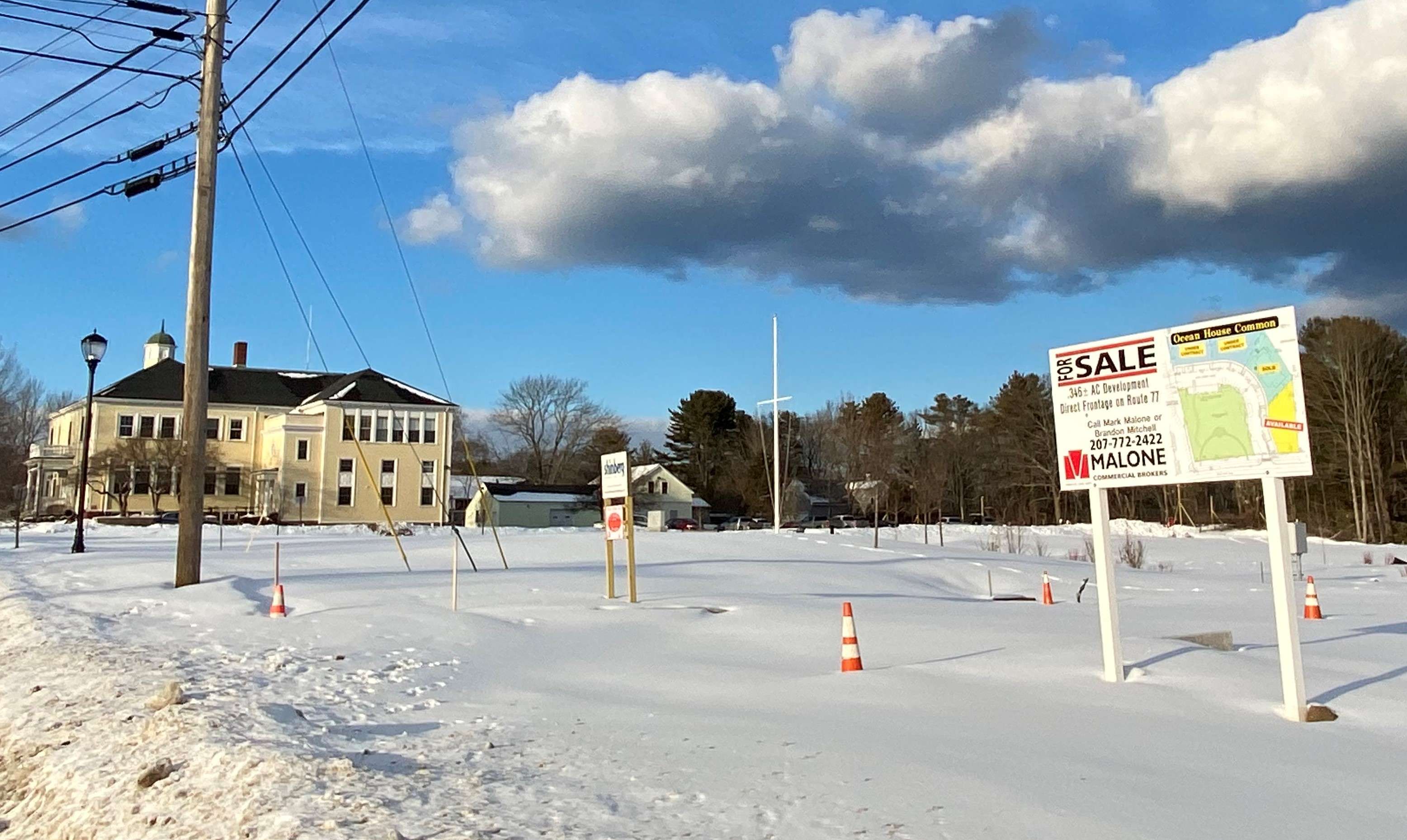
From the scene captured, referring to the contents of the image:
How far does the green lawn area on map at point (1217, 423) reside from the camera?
9750 millimetres

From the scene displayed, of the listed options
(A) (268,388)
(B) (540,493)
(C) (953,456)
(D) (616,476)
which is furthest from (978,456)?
(D) (616,476)

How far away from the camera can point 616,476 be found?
18.0 metres

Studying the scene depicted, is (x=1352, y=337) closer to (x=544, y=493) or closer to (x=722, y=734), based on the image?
(x=544, y=493)

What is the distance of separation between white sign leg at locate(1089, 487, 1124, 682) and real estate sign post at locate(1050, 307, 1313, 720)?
0.02 m

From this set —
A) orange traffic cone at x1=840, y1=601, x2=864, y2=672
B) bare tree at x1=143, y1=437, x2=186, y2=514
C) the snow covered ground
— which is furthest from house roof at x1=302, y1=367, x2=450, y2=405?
orange traffic cone at x1=840, y1=601, x2=864, y2=672

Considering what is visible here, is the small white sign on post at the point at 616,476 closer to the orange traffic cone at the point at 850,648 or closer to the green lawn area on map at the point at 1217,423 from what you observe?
the orange traffic cone at the point at 850,648

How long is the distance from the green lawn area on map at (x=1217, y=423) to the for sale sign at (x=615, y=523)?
9.23 meters

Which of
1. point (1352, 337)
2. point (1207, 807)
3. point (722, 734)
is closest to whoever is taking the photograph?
point (1207, 807)

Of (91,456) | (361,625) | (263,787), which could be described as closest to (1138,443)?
(263,787)

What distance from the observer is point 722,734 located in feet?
26.2

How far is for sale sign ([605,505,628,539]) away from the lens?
1727 centimetres

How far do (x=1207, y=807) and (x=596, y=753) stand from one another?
3.79 metres

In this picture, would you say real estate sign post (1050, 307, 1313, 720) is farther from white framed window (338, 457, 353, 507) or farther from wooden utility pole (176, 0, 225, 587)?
white framed window (338, 457, 353, 507)

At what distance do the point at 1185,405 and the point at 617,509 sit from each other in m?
9.62
